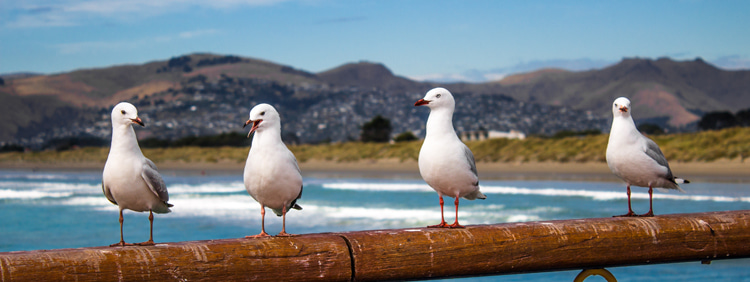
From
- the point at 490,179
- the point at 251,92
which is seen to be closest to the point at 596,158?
the point at 490,179

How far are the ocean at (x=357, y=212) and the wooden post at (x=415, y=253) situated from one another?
6.41m

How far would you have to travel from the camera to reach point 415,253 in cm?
312

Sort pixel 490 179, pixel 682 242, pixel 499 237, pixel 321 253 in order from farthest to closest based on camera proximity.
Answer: pixel 490 179 → pixel 682 242 → pixel 499 237 → pixel 321 253

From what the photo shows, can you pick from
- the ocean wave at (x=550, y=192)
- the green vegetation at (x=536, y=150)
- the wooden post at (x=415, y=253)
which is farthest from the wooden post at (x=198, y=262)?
the green vegetation at (x=536, y=150)

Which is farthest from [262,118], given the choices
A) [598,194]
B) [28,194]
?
[28,194]

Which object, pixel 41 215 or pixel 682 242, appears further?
pixel 41 215

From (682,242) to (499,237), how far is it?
93cm

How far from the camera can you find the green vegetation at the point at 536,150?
31.0m

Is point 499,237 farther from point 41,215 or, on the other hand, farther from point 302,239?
point 41,215

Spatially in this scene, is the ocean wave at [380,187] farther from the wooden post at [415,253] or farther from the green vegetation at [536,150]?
the wooden post at [415,253]

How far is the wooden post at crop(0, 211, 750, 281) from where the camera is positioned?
2.78 m

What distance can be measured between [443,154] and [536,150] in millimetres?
36628

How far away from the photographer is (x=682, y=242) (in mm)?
3479

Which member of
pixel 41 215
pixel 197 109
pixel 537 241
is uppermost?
pixel 197 109
